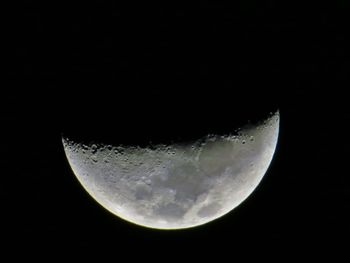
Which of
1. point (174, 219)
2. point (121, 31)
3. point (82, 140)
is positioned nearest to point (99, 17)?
point (121, 31)

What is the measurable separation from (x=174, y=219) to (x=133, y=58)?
1095 millimetres

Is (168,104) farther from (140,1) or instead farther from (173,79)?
(140,1)

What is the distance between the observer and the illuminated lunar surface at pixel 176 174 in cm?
270

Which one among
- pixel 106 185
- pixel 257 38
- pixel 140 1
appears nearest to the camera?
pixel 140 1

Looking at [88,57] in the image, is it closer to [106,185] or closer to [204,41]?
[204,41]

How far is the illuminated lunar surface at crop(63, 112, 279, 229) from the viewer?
2697mm

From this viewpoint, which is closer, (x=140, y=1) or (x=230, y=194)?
(x=140, y=1)

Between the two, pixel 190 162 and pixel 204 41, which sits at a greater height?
pixel 204 41

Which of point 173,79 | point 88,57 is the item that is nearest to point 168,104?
point 173,79

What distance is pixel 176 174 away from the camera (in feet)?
8.95

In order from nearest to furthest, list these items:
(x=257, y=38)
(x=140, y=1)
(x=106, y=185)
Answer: (x=140, y=1)
(x=257, y=38)
(x=106, y=185)

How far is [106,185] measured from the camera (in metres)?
2.93

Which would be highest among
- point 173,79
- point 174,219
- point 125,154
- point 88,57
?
point 88,57

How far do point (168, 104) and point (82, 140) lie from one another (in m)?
0.63
